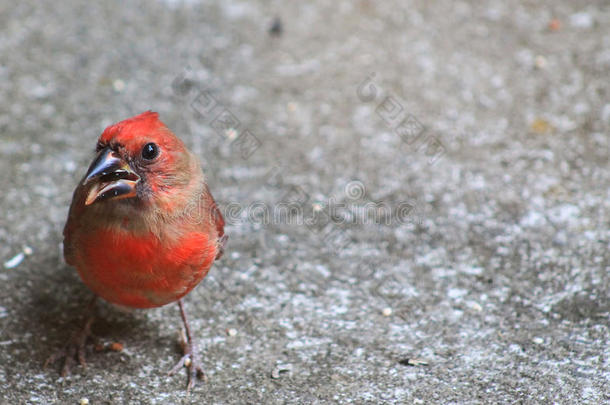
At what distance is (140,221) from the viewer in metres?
2.74

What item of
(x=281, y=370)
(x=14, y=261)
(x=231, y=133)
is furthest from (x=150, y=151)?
(x=231, y=133)

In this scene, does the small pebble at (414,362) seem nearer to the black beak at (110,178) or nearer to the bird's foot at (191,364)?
the bird's foot at (191,364)

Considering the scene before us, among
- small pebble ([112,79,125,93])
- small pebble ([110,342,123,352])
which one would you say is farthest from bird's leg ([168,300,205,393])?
small pebble ([112,79,125,93])

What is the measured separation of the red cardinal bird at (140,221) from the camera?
2719 mm

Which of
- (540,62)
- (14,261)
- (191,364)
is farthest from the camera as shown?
(540,62)

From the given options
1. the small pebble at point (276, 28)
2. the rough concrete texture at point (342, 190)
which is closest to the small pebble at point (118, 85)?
the rough concrete texture at point (342, 190)

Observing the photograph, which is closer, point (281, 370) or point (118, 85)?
point (281, 370)

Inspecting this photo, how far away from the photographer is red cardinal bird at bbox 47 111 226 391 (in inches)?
107

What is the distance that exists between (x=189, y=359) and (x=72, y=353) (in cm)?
49

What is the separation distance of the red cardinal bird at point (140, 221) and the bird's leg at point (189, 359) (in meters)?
0.28

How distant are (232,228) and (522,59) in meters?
2.52

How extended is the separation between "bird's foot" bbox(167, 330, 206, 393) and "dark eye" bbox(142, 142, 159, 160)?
2.86 feet

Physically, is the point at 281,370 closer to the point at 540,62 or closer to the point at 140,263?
the point at 140,263

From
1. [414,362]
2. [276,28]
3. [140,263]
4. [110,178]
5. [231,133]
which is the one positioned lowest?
[414,362]
